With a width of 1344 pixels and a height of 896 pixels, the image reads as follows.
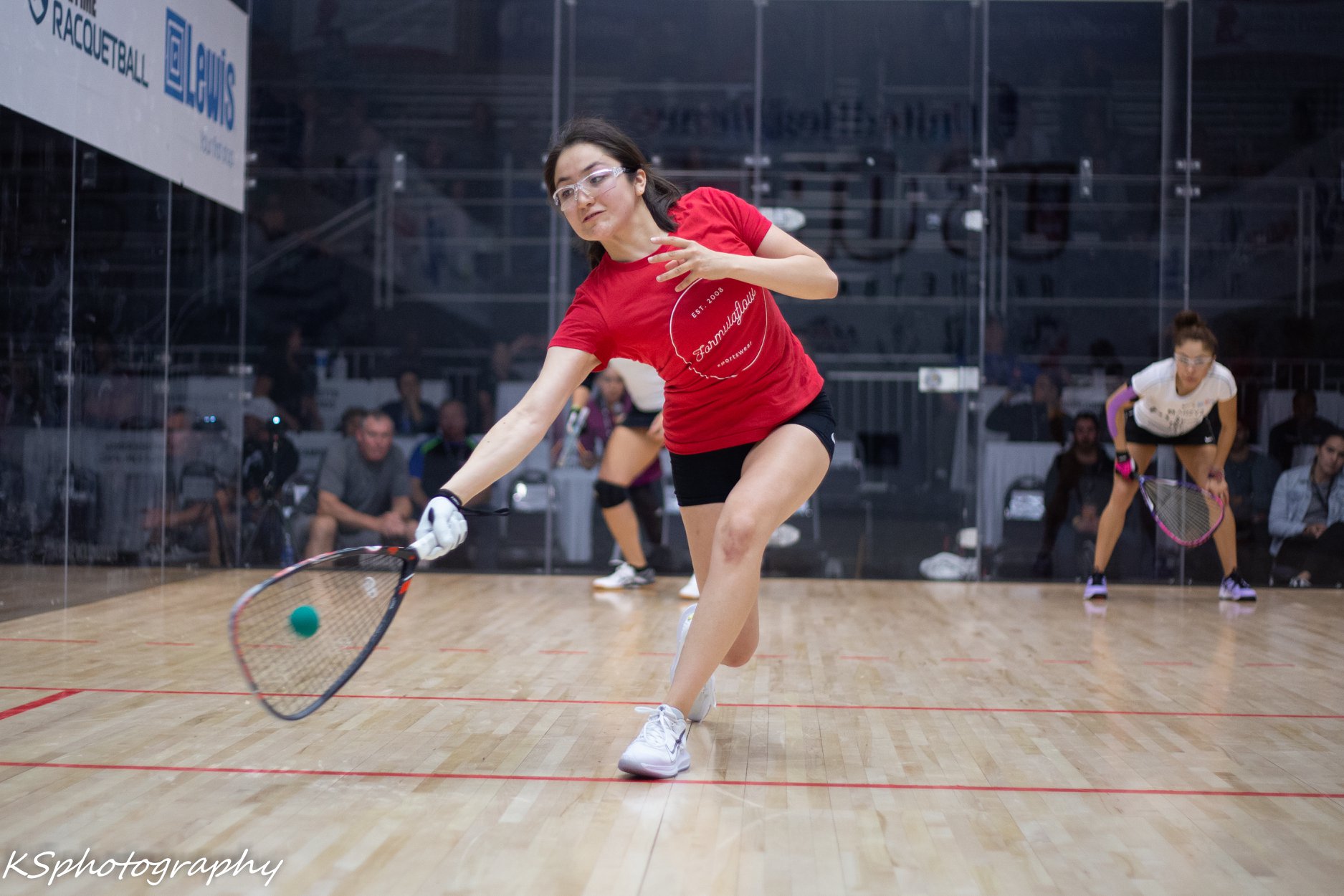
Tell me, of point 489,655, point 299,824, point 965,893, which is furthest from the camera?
point 489,655

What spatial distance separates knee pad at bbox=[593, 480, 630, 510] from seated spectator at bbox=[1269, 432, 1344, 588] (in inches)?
92.4

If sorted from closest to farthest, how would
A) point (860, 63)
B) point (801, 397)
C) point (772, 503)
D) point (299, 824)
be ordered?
point (299, 824) → point (772, 503) → point (801, 397) → point (860, 63)

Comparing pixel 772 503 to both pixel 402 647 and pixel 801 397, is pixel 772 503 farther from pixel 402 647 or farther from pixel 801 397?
pixel 402 647

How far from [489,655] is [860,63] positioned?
2879 mm

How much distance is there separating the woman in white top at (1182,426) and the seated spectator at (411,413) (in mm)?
2374

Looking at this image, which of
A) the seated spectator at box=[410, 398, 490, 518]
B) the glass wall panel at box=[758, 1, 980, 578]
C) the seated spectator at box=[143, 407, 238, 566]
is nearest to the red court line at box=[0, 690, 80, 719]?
the seated spectator at box=[143, 407, 238, 566]

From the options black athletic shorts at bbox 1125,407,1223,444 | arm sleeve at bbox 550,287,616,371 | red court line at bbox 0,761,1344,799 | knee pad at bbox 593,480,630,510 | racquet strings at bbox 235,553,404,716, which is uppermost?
arm sleeve at bbox 550,287,616,371

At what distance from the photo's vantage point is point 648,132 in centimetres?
469

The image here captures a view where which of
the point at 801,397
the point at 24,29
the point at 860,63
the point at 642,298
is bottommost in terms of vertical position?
the point at 801,397

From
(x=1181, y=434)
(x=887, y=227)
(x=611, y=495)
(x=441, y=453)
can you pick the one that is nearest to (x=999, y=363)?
(x=887, y=227)

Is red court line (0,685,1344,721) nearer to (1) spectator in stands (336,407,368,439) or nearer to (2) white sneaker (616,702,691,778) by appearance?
(2) white sneaker (616,702,691,778)

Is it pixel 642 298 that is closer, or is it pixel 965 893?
pixel 965 893

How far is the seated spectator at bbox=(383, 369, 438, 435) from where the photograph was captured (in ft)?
15.3

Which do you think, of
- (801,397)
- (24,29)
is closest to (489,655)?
(801,397)
